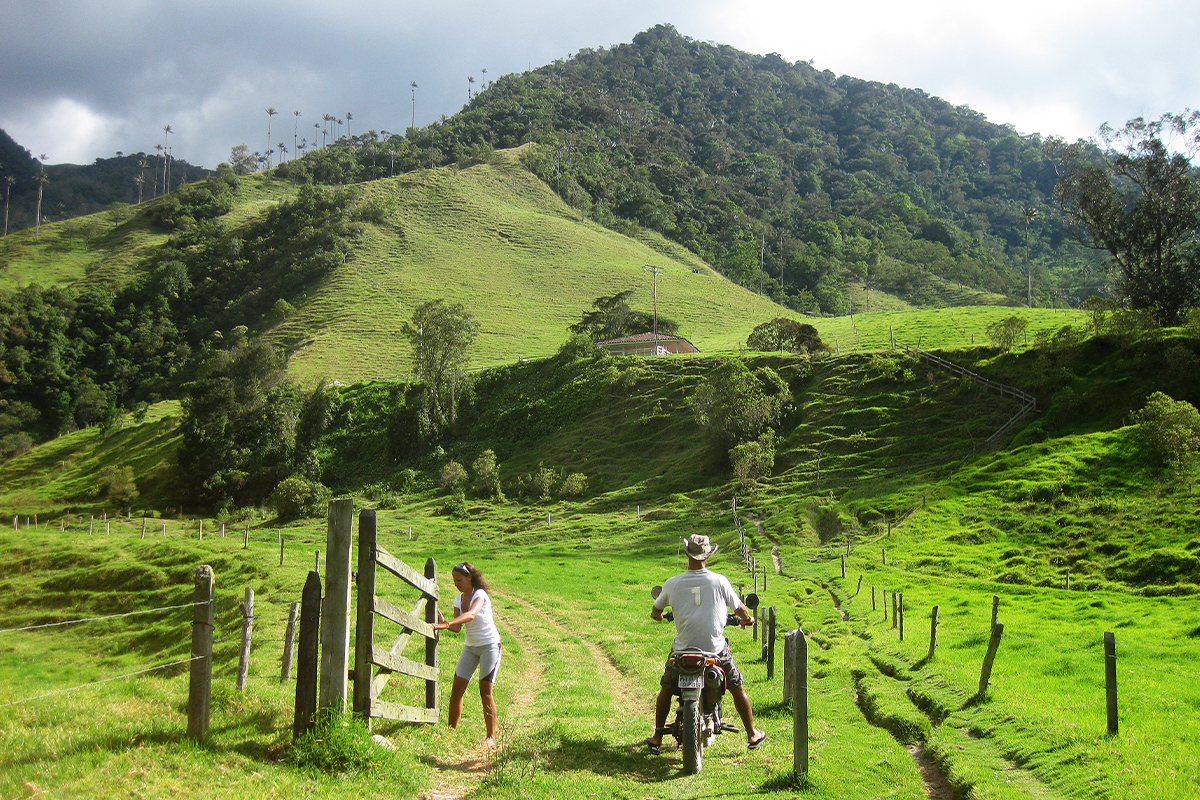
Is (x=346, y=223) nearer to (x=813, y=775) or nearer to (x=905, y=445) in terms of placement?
(x=905, y=445)

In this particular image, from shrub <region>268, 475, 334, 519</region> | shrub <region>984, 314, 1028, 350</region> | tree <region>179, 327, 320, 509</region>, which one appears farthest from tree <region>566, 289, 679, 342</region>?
shrub <region>268, 475, 334, 519</region>

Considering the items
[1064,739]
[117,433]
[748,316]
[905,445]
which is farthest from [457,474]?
[748,316]

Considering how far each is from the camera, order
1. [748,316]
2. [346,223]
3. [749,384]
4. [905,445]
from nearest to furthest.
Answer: [905,445], [749,384], [748,316], [346,223]

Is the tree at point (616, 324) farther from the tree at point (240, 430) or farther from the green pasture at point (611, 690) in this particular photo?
the green pasture at point (611, 690)

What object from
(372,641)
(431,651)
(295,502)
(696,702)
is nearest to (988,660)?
(696,702)

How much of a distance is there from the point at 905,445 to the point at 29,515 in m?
71.1

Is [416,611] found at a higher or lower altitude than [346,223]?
lower

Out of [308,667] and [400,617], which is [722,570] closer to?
[400,617]

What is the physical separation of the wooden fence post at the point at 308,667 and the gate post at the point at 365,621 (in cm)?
49

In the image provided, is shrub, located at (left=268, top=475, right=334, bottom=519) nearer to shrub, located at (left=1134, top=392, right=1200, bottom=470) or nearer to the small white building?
the small white building

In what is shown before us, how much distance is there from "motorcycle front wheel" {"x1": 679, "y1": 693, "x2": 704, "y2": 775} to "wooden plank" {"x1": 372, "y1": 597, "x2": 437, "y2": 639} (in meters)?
3.32

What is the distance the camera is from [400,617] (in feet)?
30.0

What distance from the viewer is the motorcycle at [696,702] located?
8.97 metres

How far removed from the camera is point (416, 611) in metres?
10.4
